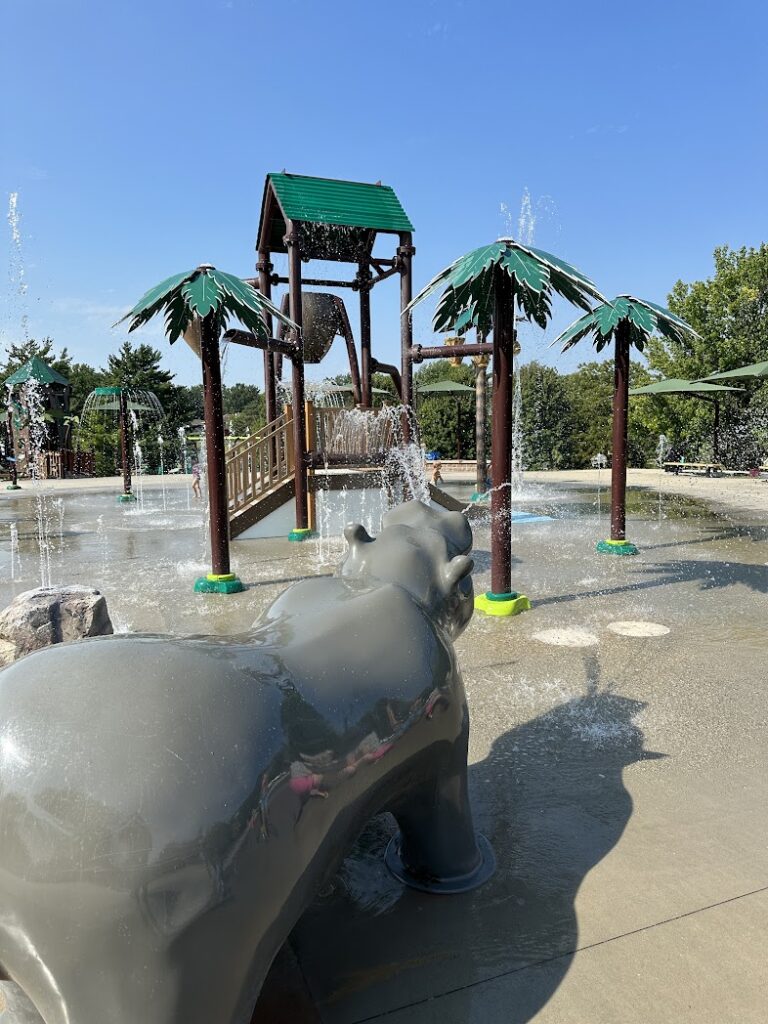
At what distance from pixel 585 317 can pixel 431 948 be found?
8378mm

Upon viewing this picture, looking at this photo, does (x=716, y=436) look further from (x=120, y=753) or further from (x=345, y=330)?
(x=120, y=753)

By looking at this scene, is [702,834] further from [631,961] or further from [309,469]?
[309,469]

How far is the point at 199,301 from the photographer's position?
6.66 m

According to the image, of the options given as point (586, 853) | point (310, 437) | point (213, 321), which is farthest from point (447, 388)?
point (586, 853)

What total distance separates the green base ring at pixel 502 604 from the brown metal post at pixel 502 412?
20cm

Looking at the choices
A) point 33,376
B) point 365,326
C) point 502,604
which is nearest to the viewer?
point 502,604

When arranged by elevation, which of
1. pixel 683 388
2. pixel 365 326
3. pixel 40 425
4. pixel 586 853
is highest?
pixel 365 326

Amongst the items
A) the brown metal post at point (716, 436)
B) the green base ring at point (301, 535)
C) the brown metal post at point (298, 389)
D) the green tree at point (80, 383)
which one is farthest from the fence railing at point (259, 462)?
the green tree at point (80, 383)

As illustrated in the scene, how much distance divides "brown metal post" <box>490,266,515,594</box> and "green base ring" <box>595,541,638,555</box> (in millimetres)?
3560

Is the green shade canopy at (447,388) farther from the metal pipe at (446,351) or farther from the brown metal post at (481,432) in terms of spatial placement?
the metal pipe at (446,351)

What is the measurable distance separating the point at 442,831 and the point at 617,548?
7443 millimetres

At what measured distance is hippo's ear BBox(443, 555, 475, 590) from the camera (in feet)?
8.29

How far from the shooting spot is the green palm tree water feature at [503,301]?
5.72 m

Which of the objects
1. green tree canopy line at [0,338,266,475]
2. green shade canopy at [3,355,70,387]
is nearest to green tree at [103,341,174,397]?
green tree canopy line at [0,338,266,475]
